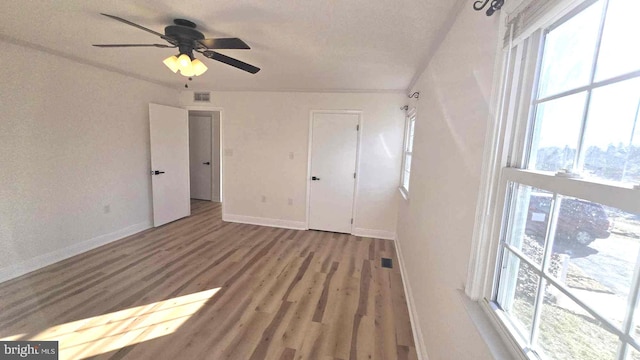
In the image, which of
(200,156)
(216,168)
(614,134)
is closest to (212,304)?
(614,134)

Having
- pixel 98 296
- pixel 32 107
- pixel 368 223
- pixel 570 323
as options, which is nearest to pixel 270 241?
pixel 368 223

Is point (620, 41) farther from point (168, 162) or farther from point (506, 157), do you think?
point (168, 162)

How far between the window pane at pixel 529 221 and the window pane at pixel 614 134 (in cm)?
18

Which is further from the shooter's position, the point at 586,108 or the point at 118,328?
the point at 118,328

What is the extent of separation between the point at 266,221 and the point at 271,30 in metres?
3.26

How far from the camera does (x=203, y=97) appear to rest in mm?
4504

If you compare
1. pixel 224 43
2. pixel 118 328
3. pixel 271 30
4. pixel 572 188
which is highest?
pixel 271 30

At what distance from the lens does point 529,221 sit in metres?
0.84

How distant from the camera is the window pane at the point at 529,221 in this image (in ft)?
2.50

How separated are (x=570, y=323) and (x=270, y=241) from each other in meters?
3.50

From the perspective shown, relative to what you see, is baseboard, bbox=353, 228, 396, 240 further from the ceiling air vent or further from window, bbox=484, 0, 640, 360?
the ceiling air vent

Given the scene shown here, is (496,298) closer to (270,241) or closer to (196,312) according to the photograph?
(196,312)

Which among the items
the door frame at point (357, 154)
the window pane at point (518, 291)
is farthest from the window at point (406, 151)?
the window pane at point (518, 291)

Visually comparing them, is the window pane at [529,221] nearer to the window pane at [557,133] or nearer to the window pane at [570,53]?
the window pane at [557,133]
